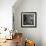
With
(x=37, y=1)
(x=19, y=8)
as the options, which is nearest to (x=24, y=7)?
(x=19, y=8)

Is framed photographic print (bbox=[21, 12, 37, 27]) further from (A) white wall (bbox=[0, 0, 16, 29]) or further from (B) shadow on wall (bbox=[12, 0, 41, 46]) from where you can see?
(A) white wall (bbox=[0, 0, 16, 29])

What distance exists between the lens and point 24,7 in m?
5.42

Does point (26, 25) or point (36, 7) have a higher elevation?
point (36, 7)

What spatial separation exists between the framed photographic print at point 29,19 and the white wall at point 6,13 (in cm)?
109

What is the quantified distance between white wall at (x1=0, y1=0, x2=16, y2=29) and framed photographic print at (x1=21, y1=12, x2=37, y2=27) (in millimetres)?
1088

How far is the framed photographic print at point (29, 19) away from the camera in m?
5.36

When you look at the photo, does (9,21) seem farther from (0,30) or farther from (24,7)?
(24,7)

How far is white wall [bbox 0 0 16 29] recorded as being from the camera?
4355 millimetres

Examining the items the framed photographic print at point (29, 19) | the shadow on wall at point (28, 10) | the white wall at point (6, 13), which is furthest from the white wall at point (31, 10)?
the white wall at point (6, 13)

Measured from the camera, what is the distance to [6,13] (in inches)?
173

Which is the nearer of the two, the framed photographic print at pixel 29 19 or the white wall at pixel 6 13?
the white wall at pixel 6 13

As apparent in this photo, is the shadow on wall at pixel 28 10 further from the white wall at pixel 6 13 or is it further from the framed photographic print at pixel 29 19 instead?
the white wall at pixel 6 13

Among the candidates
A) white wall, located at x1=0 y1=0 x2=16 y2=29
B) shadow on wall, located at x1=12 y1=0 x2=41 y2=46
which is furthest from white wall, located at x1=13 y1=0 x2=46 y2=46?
white wall, located at x1=0 y1=0 x2=16 y2=29

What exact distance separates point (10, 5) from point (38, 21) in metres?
1.68
